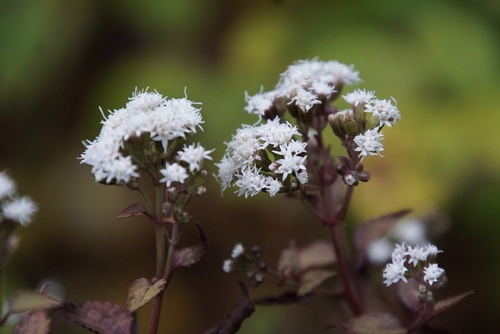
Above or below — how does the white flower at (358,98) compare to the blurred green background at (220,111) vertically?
below

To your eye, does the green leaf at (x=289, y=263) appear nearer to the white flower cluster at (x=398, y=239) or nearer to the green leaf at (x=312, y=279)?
the green leaf at (x=312, y=279)

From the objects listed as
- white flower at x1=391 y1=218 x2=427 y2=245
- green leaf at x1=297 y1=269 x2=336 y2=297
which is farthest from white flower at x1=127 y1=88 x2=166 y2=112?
white flower at x1=391 y1=218 x2=427 y2=245

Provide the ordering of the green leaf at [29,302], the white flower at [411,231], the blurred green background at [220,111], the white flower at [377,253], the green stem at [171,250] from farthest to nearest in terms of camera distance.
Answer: the blurred green background at [220,111] → the white flower at [411,231] → the white flower at [377,253] → the green stem at [171,250] → the green leaf at [29,302]

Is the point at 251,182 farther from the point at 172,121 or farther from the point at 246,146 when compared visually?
the point at 172,121

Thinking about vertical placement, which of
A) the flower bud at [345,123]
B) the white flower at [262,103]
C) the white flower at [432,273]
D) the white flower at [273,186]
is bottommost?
the white flower at [432,273]

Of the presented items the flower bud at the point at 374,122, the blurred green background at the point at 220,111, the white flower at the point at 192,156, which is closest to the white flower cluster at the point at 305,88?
the flower bud at the point at 374,122

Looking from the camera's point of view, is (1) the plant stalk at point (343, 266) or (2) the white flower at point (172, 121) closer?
(2) the white flower at point (172, 121)

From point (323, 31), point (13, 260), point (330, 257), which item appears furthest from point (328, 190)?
point (13, 260)
